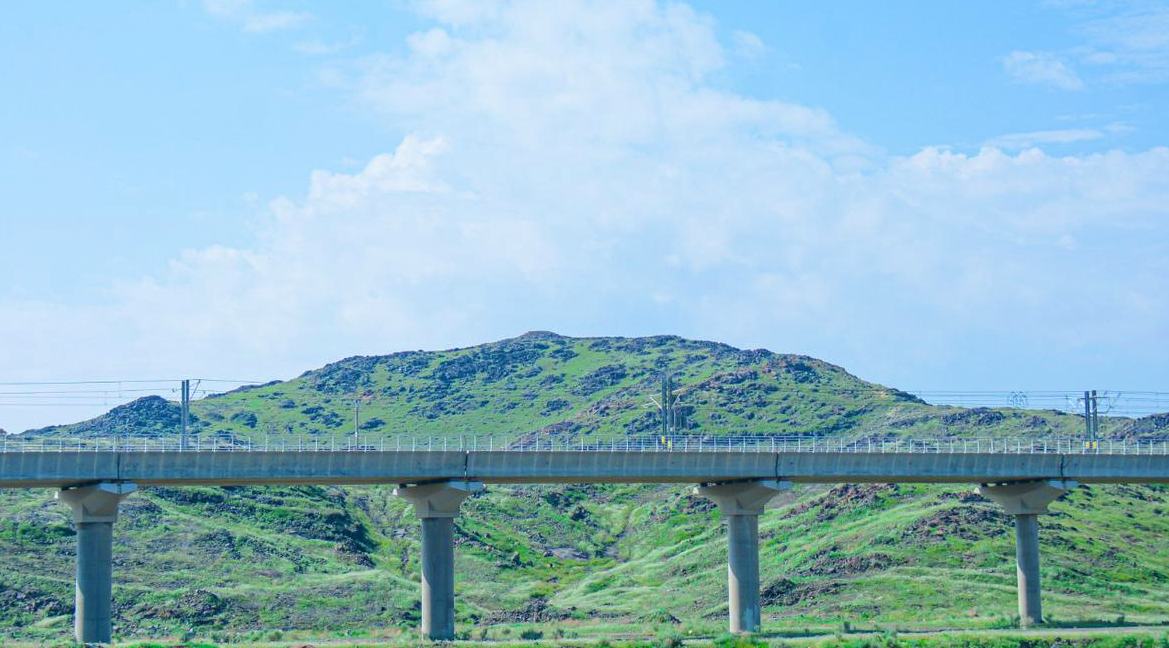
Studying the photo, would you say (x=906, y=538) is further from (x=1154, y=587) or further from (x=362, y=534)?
(x=362, y=534)

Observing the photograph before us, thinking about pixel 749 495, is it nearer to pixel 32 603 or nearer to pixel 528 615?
pixel 528 615

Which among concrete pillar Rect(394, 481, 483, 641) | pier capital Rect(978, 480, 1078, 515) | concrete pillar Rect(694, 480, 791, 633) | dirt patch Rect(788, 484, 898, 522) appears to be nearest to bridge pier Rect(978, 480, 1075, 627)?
pier capital Rect(978, 480, 1078, 515)

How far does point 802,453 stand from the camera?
286 ft

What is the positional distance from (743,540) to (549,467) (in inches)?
467

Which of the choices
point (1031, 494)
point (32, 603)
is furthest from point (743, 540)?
point (32, 603)

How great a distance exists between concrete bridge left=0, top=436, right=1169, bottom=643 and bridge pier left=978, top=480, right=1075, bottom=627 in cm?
8

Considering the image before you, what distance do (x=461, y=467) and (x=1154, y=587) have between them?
183 feet

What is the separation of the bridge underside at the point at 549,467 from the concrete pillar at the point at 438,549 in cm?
81

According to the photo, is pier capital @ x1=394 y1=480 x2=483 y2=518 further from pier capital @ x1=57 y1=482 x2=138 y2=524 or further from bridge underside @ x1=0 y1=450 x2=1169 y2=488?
pier capital @ x1=57 y1=482 x2=138 y2=524

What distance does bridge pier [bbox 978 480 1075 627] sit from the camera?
89.1 m

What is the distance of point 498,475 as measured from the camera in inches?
3216

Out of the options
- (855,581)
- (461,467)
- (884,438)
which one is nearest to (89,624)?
(461,467)

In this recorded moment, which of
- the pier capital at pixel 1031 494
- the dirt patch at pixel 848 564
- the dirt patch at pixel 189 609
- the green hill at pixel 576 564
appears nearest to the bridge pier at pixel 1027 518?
the pier capital at pixel 1031 494

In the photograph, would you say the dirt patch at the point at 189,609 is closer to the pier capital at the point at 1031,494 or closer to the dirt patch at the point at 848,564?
the dirt patch at the point at 848,564
